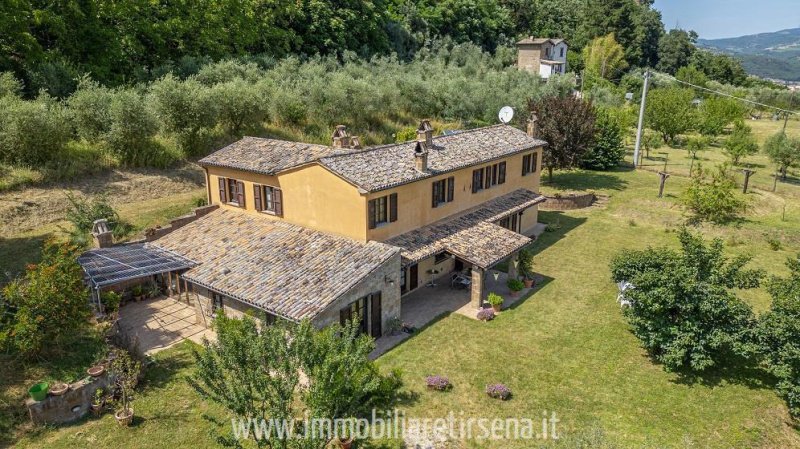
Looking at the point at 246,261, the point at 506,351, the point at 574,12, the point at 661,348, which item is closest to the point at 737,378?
the point at 661,348

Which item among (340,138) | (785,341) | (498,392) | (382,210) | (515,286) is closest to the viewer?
(785,341)

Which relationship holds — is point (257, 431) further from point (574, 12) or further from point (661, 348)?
point (574, 12)

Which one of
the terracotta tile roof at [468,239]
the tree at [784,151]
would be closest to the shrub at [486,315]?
the terracotta tile roof at [468,239]

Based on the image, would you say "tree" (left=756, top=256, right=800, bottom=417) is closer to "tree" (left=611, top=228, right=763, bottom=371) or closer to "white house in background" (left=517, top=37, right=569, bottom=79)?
"tree" (left=611, top=228, right=763, bottom=371)

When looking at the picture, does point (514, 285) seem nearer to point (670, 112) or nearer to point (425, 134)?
point (425, 134)

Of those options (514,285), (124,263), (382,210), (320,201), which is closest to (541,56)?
(514,285)
